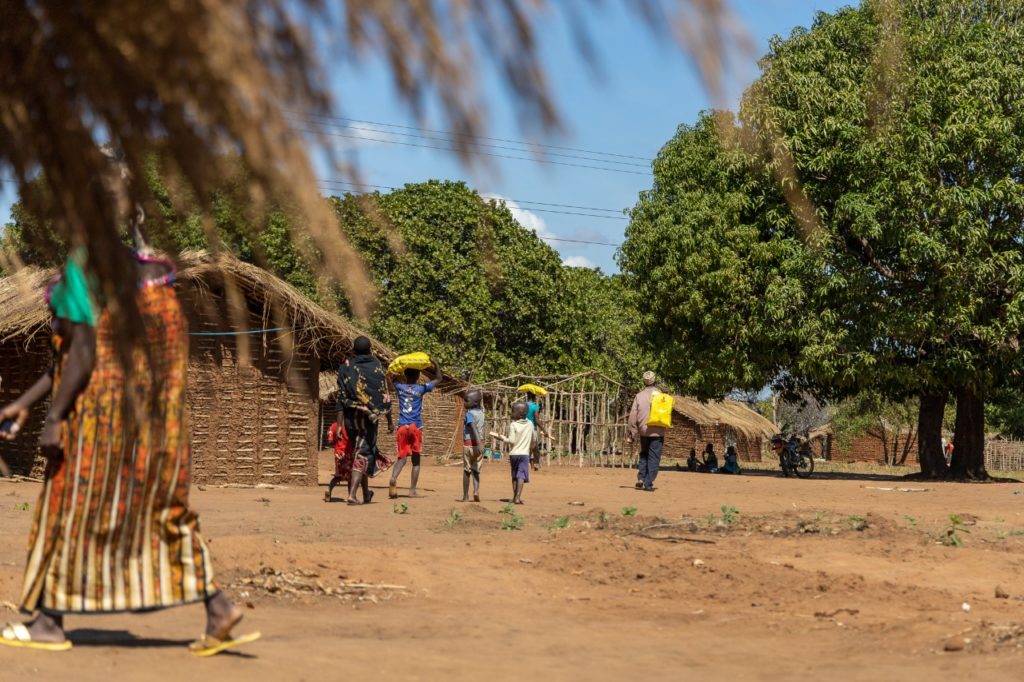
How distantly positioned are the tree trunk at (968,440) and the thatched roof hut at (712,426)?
61.1ft

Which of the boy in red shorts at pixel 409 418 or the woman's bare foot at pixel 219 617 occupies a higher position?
the boy in red shorts at pixel 409 418

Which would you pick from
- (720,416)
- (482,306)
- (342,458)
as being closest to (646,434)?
(342,458)

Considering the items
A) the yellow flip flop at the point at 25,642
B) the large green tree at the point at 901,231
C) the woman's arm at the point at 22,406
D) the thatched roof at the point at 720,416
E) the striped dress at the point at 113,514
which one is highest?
the large green tree at the point at 901,231

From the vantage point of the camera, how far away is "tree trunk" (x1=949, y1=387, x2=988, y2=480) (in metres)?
26.7

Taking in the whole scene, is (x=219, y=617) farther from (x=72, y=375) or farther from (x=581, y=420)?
(x=581, y=420)

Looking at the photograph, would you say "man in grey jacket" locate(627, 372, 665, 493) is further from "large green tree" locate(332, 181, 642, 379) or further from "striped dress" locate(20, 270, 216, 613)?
"large green tree" locate(332, 181, 642, 379)

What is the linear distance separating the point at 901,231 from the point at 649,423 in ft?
24.6

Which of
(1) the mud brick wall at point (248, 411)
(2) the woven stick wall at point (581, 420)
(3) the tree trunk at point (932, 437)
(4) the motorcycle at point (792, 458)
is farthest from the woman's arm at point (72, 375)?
(4) the motorcycle at point (792, 458)

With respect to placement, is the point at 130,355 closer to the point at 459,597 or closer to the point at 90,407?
the point at 90,407

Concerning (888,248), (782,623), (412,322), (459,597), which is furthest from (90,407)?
(412,322)

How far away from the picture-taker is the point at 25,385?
16750 mm

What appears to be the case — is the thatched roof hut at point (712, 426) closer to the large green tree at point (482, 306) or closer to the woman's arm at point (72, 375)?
the large green tree at point (482, 306)

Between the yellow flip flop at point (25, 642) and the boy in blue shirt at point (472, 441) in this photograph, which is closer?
the yellow flip flop at point (25, 642)

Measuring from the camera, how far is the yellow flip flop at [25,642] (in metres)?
4.97
